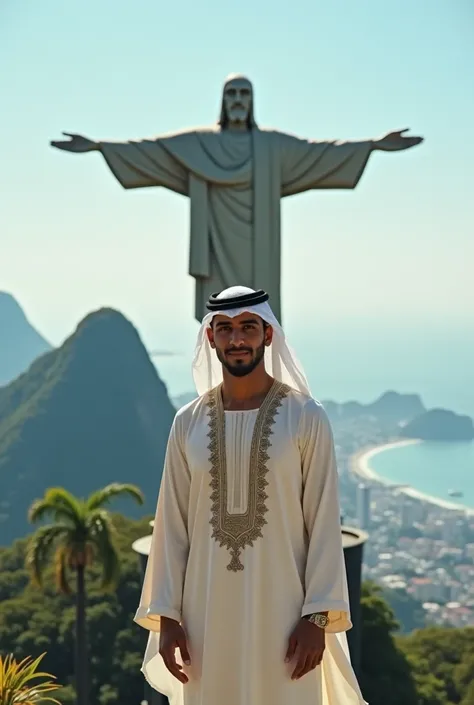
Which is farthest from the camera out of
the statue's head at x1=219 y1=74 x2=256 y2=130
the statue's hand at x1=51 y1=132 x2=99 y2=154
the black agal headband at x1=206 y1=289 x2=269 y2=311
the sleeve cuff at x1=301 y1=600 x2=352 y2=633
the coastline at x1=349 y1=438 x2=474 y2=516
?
the coastline at x1=349 y1=438 x2=474 y2=516

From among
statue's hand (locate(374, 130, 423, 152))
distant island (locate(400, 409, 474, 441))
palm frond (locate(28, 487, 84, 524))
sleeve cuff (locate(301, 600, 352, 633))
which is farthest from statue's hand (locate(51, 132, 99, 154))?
distant island (locate(400, 409, 474, 441))

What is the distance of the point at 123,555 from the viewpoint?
18719 mm

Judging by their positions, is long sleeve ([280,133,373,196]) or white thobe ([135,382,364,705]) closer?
white thobe ([135,382,364,705])

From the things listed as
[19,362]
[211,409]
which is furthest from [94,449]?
[19,362]

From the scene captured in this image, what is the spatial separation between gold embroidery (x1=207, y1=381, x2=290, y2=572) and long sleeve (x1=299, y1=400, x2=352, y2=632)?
103mm

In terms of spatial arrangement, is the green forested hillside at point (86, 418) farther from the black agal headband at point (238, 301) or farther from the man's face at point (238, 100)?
the black agal headband at point (238, 301)

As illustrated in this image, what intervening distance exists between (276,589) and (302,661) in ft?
0.65

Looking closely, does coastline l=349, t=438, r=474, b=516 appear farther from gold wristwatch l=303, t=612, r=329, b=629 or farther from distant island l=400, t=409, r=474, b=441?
gold wristwatch l=303, t=612, r=329, b=629

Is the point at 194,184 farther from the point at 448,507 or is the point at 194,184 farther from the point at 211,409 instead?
the point at 448,507

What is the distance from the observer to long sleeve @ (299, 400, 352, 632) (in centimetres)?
269

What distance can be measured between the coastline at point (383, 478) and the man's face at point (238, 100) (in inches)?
2983

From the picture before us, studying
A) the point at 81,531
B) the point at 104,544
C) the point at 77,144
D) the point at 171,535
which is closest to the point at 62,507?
the point at 81,531

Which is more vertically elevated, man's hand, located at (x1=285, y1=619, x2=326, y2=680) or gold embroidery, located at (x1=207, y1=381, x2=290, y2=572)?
gold embroidery, located at (x1=207, y1=381, x2=290, y2=572)

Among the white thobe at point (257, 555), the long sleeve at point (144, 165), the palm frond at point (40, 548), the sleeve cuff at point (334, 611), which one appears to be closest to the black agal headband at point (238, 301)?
the white thobe at point (257, 555)
